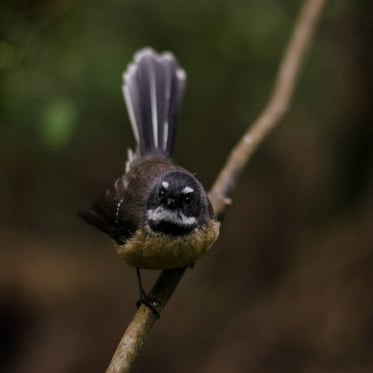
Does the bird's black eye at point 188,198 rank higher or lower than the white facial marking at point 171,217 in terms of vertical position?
higher

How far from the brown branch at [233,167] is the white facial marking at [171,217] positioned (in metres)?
0.22

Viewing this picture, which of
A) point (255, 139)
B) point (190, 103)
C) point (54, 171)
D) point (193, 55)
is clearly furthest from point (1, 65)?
point (54, 171)

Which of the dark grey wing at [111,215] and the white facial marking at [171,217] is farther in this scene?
the dark grey wing at [111,215]

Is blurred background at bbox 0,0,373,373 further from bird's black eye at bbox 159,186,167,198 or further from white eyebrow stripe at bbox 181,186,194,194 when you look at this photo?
white eyebrow stripe at bbox 181,186,194,194

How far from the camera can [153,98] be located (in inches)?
201

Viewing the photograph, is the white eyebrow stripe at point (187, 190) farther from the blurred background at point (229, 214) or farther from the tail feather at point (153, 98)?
the blurred background at point (229, 214)

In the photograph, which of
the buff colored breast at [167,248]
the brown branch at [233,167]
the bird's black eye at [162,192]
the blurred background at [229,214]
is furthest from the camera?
the blurred background at [229,214]

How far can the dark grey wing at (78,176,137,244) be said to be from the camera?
414cm

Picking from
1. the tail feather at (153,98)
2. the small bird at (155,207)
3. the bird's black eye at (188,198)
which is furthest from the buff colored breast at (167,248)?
the tail feather at (153,98)

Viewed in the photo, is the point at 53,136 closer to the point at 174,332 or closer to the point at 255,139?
the point at 255,139

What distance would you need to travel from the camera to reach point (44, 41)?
17.8 feet

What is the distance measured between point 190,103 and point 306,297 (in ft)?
7.30

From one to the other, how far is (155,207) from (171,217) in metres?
0.15

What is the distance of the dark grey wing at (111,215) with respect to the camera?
163 inches
